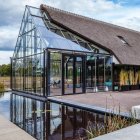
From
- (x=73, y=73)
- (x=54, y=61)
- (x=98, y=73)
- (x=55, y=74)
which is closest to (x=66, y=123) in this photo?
(x=55, y=74)

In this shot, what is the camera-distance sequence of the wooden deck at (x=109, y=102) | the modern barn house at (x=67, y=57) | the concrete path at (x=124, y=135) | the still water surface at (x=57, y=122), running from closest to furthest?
the concrete path at (x=124, y=135) → the still water surface at (x=57, y=122) → the wooden deck at (x=109, y=102) → the modern barn house at (x=67, y=57)

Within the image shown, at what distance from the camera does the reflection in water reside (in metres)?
7.02

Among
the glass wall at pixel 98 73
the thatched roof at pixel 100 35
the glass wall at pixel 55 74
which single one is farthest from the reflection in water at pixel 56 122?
the thatched roof at pixel 100 35

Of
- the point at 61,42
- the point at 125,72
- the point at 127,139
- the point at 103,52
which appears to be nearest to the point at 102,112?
the point at 127,139

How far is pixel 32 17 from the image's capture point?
17.2m

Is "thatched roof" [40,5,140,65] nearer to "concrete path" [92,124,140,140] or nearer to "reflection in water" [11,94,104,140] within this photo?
"reflection in water" [11,94,104,140]

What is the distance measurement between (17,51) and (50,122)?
1167 cm

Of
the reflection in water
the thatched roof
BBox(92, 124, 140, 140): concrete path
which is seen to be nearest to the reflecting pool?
the reflection in water

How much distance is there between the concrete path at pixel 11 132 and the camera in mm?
6704

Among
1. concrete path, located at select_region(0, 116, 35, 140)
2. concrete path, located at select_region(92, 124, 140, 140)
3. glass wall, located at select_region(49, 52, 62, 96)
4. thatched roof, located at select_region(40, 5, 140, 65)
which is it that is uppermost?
thatched roof, located at select_region(40, 5, 140, 65)

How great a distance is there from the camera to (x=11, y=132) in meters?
7.23

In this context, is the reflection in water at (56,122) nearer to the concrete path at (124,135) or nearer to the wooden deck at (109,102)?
the wooden deck at (109,102)

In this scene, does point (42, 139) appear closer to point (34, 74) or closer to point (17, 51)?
point (34, 74)

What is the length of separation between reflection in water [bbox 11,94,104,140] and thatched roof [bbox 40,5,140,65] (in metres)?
8.06
